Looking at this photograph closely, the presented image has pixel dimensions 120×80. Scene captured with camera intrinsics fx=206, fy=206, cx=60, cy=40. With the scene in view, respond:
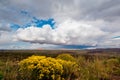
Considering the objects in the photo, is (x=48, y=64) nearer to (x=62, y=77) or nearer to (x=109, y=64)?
(x=62, y=77)

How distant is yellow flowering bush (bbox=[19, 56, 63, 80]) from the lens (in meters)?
9.31

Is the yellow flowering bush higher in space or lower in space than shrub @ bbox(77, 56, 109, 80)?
higher

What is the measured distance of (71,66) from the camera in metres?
11.0

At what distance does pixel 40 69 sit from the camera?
9.38 meters

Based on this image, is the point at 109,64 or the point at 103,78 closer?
the point at 103,78

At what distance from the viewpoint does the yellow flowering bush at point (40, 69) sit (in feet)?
30.6

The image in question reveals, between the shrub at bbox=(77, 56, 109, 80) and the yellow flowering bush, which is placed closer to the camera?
the yellow flowering bush

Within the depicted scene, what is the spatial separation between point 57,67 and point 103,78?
10.8 ft

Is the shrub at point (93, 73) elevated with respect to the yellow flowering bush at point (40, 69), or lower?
lower

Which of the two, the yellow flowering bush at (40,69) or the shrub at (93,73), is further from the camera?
the shrub at (93,73)

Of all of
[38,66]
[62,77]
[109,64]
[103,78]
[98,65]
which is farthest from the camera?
[109,64]

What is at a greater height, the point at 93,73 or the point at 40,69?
the point at 40,69

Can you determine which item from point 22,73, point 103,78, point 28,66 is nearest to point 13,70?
point 22,73

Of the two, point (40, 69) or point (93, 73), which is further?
point (93, 73)
